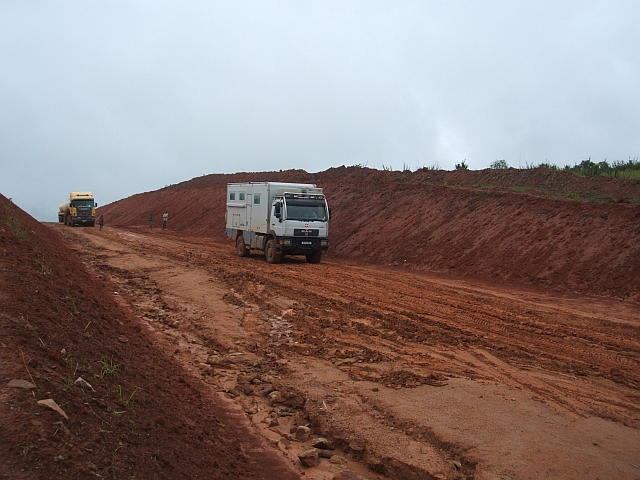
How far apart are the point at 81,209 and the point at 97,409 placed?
4521 centimetres

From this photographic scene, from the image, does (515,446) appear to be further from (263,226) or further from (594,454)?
(263,226)

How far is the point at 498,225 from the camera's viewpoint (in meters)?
24.2

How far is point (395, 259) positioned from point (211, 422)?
1971 cm

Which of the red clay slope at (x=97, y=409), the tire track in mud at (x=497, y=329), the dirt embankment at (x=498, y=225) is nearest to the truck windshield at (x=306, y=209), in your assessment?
the dirt embankment at (x=498, y=225)

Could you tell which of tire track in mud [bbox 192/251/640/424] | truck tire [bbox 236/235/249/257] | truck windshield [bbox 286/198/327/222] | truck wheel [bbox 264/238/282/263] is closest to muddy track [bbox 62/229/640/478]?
tire track in mud [bbox 192/251/640/424]

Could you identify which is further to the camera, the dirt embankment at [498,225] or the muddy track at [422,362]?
the dirt embankment at [498,225]

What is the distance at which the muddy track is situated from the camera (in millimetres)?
6426

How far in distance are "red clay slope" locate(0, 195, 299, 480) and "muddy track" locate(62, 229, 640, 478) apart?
102 centimetres

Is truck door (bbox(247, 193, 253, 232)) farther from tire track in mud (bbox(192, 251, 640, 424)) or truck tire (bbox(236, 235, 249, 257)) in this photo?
tire track in mud (bbox(192, 251, 640, 424))

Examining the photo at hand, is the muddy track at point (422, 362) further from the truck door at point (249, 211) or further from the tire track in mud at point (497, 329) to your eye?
the truck door at point (249, 211)

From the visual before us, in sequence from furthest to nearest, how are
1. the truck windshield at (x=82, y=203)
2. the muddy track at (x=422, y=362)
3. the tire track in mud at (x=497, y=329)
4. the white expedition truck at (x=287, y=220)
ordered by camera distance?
the truck windshield at (x=82, y=203)
the white expedition truck at (x=287, y=220)
the tire track in mud at (x=497, y=329)
the muddy track at (x=422, y=362)

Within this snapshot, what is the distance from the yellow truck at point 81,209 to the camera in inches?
1842

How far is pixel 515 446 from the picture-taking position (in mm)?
6281

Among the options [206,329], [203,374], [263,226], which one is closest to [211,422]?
[203,374]
